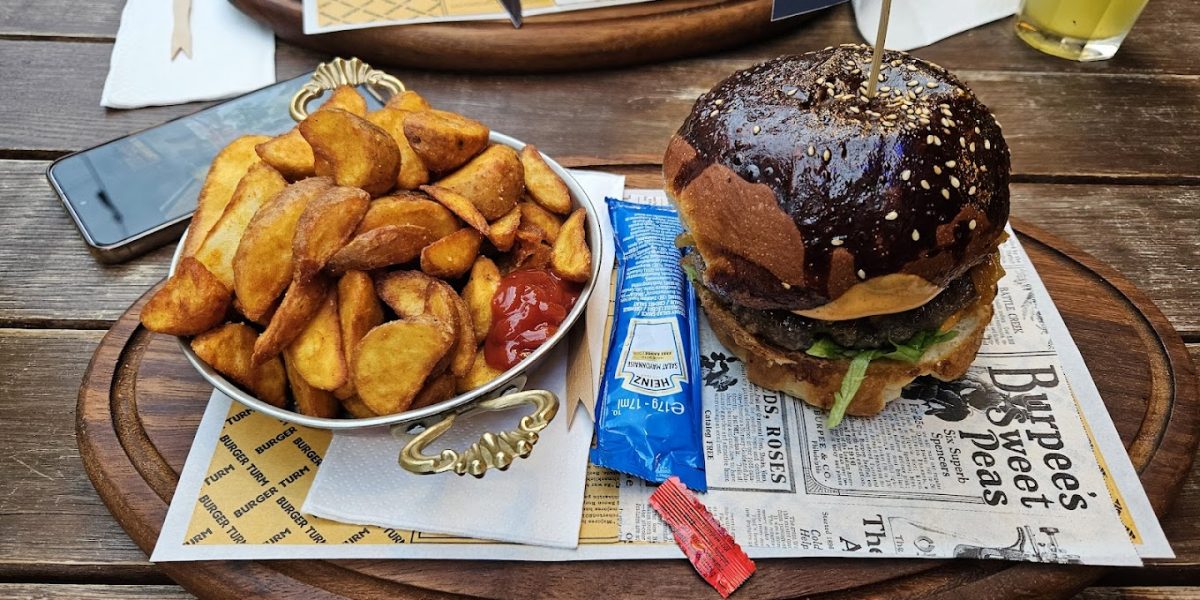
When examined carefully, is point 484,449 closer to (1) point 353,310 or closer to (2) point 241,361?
(1) point 353,310

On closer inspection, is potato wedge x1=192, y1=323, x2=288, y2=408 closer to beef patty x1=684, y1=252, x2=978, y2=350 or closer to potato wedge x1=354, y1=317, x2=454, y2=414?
potato wedge x1=354, y1=317, x2=454, y2=414

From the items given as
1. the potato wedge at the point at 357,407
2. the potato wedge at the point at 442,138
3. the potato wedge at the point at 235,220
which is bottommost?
the potato wedge at the point at 357,407

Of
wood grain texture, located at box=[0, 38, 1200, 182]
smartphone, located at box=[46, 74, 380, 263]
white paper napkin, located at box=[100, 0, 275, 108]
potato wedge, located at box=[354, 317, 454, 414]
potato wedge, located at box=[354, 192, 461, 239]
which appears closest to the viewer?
potato wedge, located at box=[354, 317, 454, 414]

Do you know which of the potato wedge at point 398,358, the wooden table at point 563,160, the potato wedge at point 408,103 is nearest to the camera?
the potato wedge at point 398,358

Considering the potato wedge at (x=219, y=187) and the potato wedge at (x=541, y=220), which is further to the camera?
the potato wedge at (x=541, y=220)

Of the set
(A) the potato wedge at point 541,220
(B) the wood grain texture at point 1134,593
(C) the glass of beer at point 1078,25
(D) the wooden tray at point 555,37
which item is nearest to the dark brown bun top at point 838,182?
(A) the potato wedge at point 541,220

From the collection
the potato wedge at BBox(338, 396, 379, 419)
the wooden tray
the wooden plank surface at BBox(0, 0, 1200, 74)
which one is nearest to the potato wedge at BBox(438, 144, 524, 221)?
the potato wedge at BBox(338, 396, 379, 419)

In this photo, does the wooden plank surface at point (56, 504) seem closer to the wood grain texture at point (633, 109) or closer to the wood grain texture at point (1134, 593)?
the wood grain texture at point (1134, 593)
